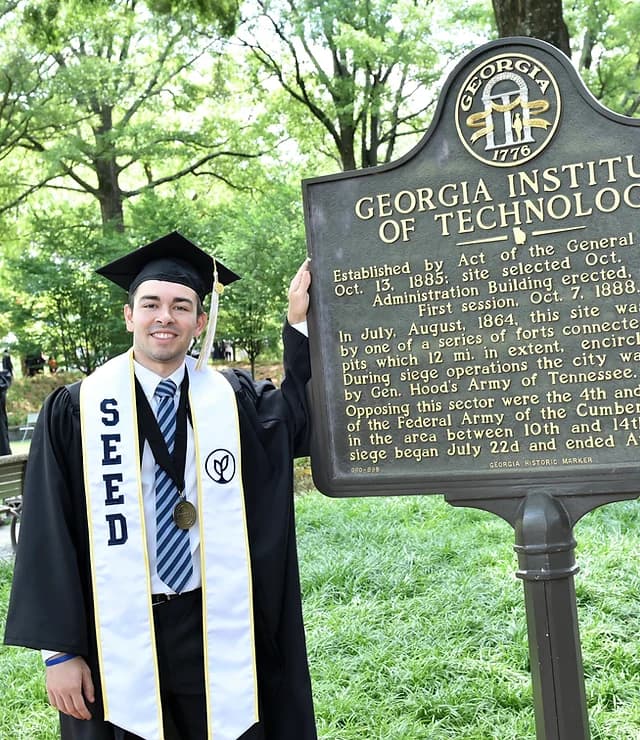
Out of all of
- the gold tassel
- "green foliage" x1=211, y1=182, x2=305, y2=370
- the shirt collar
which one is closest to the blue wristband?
the shirt collar

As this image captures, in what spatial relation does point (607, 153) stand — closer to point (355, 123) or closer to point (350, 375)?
point (350, 375)

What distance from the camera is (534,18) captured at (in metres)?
5.73

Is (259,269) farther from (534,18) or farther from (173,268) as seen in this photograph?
(173,268)

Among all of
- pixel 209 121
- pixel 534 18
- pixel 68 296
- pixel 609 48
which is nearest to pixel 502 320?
pixel 534 18

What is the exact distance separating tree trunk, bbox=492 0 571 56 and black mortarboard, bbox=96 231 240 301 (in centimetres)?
391

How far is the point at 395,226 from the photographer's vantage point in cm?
280

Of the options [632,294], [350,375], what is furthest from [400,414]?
[632,294]

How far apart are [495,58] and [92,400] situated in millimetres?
1709

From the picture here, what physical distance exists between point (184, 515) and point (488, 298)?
1.22m

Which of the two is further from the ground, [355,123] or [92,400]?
[355,123]

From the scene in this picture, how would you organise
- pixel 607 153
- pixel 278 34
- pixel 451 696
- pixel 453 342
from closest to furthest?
pixel 607 153, pixel 453 342, pixel 451 696, pixel 278 34

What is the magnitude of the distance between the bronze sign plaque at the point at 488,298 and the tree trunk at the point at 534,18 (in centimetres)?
353

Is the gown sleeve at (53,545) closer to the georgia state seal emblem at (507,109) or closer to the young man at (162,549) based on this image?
the young man at (162,549)

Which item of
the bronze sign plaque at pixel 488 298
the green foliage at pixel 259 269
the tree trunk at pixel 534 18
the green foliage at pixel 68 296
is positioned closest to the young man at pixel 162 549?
the bronze sign plaque at pixel 488 298
